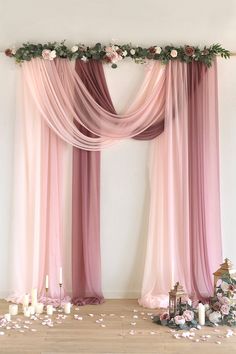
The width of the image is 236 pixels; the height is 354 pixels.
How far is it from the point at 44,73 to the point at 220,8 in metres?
1.87

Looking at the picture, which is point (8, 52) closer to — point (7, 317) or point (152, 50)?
point (152, 50)

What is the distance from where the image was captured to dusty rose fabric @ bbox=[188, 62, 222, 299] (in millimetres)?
3855

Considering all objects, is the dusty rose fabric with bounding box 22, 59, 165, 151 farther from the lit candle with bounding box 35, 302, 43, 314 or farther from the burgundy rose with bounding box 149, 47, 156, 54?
the lit candle with bounding box 35, 302, 43, 314

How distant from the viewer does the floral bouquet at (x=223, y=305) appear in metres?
3.26

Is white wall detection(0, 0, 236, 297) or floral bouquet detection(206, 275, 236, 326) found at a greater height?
white wall detection(0, 0, 236, 297)

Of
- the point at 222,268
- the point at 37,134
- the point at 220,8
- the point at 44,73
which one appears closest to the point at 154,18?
the point at 220,8

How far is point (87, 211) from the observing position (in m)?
3.91

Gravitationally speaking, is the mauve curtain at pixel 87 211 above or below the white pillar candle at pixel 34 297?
above

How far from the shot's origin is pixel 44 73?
3963 millimetres

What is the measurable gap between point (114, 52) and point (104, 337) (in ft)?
8.45

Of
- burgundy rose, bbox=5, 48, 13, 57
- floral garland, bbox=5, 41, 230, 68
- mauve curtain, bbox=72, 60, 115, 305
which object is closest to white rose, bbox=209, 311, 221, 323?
mauve curtain, bbox=72, 60, 115, 305

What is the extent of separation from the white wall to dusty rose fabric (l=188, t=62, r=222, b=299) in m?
0.19

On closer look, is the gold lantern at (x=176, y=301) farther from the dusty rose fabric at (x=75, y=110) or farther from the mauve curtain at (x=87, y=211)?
the dusty rose fabric at (x=75, y=110)

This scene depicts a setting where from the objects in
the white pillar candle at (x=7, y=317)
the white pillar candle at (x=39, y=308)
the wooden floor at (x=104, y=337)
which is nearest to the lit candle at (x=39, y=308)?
the white pillar candle at (x=39, y=308)
